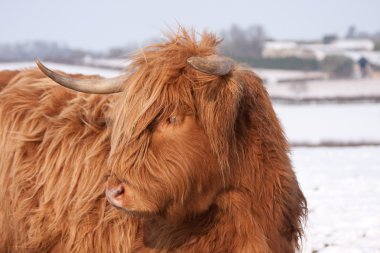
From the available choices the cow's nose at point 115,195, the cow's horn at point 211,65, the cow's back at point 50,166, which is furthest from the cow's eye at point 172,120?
the cow's back at point 50,166

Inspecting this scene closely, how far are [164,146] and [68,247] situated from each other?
1.24m

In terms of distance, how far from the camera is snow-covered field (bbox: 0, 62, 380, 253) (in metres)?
7.47

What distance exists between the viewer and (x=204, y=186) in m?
3.90

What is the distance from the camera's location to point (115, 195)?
3.71 meters

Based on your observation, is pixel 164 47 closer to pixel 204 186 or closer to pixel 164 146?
pixel 164 146

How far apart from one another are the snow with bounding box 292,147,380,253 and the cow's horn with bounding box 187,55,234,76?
7.43ft

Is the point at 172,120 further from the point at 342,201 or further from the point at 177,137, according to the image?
the point at 342,201

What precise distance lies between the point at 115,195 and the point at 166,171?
1.14ft

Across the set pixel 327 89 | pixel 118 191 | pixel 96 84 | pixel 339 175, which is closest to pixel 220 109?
pixel 118 191

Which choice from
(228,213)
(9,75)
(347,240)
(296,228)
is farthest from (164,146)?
(347,240)

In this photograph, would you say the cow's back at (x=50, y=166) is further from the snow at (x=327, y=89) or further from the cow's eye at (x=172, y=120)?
the snow at (x=327, y=89)

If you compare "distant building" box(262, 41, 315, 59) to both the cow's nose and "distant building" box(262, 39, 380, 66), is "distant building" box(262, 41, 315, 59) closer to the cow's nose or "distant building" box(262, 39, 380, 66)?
"distant building" box(262, 39, 380, 66)

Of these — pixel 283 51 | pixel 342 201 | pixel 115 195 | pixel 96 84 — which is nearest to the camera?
pixel 115 195

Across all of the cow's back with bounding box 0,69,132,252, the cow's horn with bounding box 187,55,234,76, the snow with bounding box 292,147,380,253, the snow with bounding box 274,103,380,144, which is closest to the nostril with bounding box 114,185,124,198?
the cow's back with bounding box 0,69,132,252
